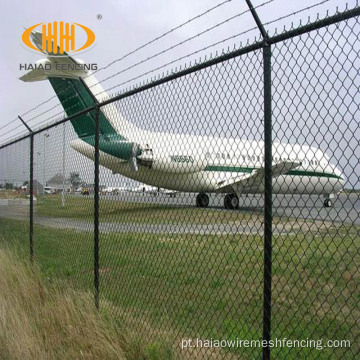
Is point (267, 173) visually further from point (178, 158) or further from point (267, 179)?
point (178, 158)

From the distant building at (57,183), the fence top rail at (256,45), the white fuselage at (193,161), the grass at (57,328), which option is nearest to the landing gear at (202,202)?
the white fuselage at (193,161)

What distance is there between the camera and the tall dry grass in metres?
3.74

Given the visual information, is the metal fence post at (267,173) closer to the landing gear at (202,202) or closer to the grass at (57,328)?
the grass at (57,328)

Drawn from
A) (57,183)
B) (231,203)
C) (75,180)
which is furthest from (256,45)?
(57,183)

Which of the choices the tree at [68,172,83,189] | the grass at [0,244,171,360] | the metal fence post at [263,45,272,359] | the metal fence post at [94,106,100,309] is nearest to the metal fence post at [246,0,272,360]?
the metal fence post at [263,45,272,359]

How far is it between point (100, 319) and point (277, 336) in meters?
1.75

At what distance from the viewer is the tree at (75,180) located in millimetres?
6391

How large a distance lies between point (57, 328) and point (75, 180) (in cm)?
263

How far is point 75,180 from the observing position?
6520 millimetres

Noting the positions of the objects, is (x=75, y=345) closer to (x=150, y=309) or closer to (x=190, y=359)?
(x=190, y=359)

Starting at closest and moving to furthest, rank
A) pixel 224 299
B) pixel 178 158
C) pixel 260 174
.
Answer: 1. pixel 260 174
2. pixel 178 158
3. pixel 224 299

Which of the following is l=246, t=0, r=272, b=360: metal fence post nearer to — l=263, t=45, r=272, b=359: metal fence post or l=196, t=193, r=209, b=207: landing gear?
l=263, t=45, r=272, b=359: metal fence post

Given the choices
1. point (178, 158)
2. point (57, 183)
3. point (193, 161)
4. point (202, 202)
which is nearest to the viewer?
point (193, 161)

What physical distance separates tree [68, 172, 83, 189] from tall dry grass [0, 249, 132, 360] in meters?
1.49
